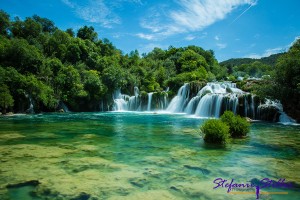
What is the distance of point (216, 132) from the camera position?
1177 centimetres

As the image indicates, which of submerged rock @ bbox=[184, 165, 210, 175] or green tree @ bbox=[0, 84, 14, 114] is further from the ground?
green tree @ bbox=[0, 84, 14, 114]

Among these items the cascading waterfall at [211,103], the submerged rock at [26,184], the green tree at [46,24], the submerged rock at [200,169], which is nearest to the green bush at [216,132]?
the submerged rock at [200,169]

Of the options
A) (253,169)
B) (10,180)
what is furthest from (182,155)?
(10,180)

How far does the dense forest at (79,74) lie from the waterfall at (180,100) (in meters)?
1.86

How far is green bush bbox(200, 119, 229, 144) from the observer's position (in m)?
11.8

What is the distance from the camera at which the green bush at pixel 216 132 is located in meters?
11.8

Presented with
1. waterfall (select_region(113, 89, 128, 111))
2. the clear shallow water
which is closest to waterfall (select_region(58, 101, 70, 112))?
waterfall (select_region(113, 89, 128, 111))

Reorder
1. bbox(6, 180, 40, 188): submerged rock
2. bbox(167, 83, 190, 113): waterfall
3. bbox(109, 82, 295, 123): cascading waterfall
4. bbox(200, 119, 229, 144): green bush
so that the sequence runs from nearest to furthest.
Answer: bbox(6, 180, 40, 188): submerged rock
bbox(200, 119, 229, 144): green bush
bbox(109, 82, 295, 123): cascading waterfall
bbox(167, 83, 190, 113): waterfall

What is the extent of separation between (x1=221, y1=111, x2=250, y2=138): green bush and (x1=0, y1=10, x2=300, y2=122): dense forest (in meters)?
9.51

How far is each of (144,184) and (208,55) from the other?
77531 mm

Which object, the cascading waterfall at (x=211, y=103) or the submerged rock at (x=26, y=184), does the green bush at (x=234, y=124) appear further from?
the cascading waterfall at (x=211, y=103)

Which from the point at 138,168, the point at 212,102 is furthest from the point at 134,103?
the point at 138,168

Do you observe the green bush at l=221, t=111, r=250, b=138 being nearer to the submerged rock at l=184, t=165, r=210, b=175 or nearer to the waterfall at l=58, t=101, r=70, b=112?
the submerged rock at l=184, t=165, r=210, b=175

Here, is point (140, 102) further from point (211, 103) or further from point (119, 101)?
point (211, 103)
